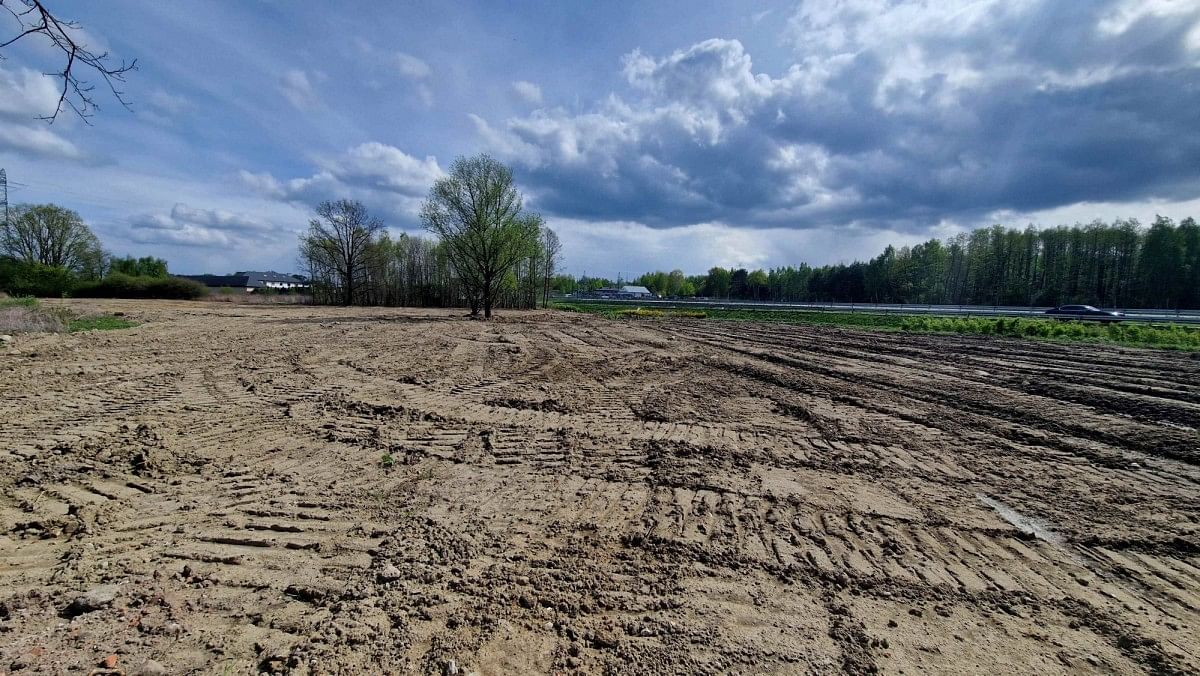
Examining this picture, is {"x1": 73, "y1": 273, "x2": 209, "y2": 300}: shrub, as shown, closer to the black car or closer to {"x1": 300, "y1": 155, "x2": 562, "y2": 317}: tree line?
{"x1": 300, "y1": 155, "x2": 562, "y2": 317}: tree line

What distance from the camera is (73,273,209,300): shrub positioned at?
5288 cm

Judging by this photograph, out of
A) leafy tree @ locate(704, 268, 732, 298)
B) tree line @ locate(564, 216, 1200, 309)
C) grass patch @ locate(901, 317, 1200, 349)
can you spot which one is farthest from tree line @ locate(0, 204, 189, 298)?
leafy tree @ locate(704, 268, 732, 298)

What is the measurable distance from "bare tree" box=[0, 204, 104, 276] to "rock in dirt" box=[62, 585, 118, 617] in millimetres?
74444

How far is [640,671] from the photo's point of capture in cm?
248

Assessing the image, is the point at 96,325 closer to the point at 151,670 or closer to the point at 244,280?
the point at 151,670

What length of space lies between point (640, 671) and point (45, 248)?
82.2 m

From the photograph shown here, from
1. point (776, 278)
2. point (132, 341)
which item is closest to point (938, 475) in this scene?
point (132, 341)

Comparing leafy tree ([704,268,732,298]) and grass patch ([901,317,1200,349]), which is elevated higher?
leafy tree ([704,268,732,298])

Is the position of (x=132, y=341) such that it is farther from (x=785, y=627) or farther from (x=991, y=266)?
(x=991, y=266)

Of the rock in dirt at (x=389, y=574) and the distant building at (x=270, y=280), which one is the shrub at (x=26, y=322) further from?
the distant building at (x=270, y=280)

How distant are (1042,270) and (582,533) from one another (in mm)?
100782

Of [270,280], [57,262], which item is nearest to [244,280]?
[270,280]

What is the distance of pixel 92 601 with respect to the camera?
2.80m

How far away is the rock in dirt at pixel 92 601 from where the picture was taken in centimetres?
273
